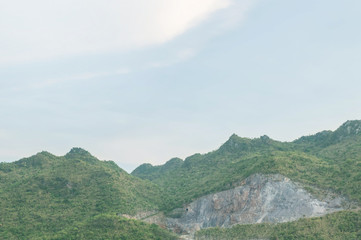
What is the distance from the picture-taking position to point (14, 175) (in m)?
106

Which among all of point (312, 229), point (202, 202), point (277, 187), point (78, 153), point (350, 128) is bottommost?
point (312, 229)

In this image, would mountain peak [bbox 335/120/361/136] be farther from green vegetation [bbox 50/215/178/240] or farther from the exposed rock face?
green vegetation [bbox 50/215/178/240]

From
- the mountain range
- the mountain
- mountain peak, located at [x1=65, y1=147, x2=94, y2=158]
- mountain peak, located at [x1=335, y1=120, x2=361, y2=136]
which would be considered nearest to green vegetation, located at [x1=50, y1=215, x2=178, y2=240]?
the mountain range

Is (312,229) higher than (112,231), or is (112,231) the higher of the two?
(112,231)

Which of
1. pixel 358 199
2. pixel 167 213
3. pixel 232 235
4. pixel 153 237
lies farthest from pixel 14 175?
pixel 358 199

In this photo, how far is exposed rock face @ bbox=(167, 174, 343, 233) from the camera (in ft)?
230

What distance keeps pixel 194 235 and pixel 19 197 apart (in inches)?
1861

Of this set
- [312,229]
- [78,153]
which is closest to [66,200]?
[78,153]

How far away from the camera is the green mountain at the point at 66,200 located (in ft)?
225

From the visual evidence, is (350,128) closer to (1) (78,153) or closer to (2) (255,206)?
(2) (255,206)

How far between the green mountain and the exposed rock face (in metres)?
15.1

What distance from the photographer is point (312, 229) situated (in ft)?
190

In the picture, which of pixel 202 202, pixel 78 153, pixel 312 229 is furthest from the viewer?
pixel 78 153

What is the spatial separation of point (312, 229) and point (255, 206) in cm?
1951
